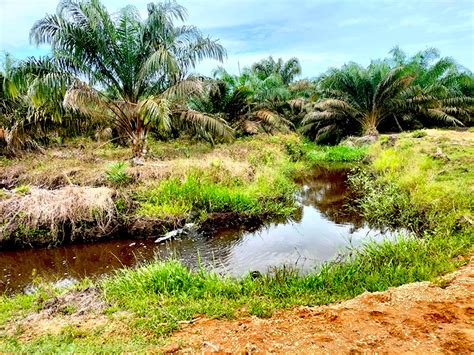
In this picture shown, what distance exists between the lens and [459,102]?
21641 mm

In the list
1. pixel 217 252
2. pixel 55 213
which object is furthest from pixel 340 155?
pixel 55 213

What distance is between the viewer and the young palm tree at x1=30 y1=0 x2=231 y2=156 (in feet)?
33.8

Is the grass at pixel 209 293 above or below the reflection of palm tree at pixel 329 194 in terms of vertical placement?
above

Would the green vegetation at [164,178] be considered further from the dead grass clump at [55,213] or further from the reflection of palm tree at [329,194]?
the reflection of palm tree at [329,194]

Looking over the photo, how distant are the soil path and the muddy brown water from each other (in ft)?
6.23

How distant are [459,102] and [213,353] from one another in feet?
79.5

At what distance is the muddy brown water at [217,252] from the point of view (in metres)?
5.82

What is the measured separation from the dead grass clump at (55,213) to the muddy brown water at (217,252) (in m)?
0.38

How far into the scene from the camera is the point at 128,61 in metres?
11.2

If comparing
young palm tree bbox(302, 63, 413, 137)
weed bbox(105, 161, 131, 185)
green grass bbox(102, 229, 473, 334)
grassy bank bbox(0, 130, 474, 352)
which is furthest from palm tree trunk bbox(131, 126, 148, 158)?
young palm tree bbox(302, 63, 413, 137)

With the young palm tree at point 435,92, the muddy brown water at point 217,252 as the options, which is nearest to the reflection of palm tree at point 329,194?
the muddy brown water at point 217,252

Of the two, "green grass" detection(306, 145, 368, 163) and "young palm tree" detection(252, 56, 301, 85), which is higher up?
"young palm tree" detection(252, 56, 301, 85)

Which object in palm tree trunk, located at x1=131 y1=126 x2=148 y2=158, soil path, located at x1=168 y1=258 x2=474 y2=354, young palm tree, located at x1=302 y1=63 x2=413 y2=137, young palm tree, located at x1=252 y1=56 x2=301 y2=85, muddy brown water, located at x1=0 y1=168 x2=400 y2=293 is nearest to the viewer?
soil path, located at x1=168 y1=258 x2=474 y2=354

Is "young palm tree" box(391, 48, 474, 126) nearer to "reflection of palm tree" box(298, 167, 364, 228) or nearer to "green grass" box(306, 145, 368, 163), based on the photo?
"green grass" box(306, 145, 368, 163)
